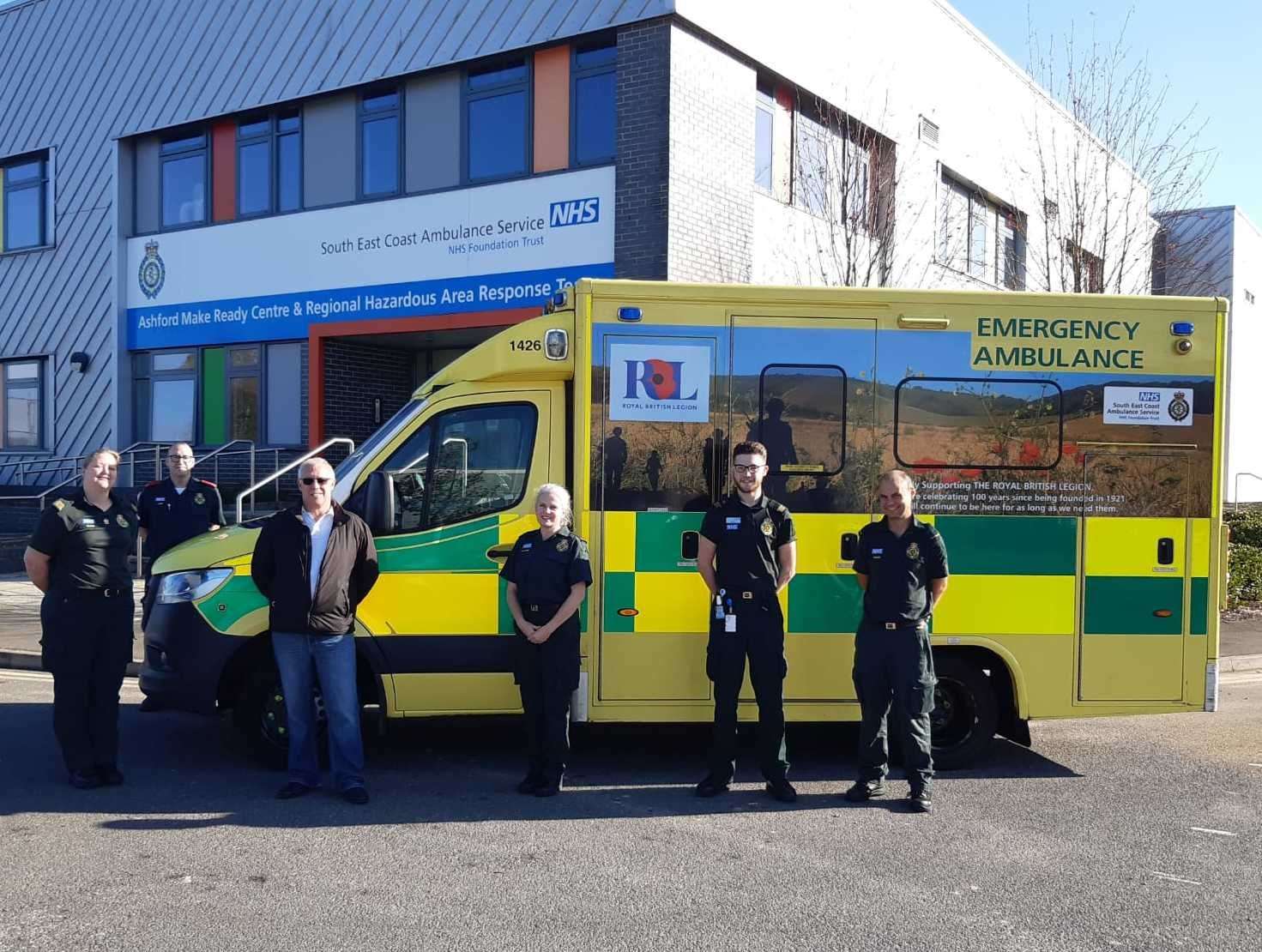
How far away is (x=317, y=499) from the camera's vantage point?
5582mm

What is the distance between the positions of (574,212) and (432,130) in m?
2.79

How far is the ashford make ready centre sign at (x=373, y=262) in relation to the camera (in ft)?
46.5

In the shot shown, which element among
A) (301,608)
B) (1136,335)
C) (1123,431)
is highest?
(1136,335)

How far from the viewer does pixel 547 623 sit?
5.65 metres

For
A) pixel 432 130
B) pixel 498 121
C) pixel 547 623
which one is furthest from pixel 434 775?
pixel 432 130

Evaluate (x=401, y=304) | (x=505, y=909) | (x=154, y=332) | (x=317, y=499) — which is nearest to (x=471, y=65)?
(x=401, y=304)

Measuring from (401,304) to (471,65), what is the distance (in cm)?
333

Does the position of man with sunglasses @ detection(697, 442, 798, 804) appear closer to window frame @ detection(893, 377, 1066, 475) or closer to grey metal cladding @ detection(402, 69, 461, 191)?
window frame @ detection(893, 377, 1066, 475)

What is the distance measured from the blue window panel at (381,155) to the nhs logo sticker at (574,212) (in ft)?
9.15

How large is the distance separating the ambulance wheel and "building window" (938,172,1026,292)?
12368 mm

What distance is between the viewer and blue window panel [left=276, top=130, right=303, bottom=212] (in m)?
→ 16.7

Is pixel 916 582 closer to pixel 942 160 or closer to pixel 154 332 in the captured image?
pixel 942 160

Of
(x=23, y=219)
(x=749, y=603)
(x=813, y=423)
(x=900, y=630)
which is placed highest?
(x=23, y=219)

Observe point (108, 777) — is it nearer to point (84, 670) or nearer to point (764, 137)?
point (84, 670)
